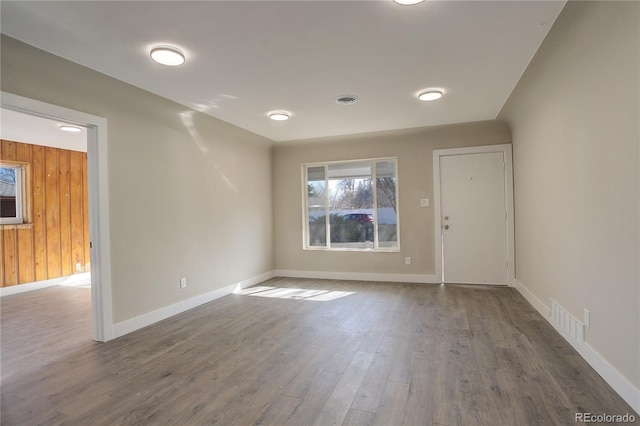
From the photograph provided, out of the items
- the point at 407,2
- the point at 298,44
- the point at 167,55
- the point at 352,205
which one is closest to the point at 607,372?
the point at 407,2

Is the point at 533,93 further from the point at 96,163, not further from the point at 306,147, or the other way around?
the point at 96,163

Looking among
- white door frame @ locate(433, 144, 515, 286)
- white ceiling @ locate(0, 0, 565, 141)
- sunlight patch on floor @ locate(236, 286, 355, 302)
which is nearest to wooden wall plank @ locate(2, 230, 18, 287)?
sunlight patch on floor @ locate(236, 286, 355, 302)

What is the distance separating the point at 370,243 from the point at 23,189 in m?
5.82

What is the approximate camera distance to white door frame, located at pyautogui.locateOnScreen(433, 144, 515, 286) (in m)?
4.77

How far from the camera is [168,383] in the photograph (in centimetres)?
227

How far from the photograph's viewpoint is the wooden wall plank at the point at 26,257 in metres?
5.33

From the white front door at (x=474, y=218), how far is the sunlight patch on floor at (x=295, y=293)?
1.76 meters

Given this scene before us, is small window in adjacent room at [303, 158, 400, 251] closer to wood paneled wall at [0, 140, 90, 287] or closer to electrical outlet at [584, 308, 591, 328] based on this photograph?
electrical outlet at [584, 308, 591, 328]

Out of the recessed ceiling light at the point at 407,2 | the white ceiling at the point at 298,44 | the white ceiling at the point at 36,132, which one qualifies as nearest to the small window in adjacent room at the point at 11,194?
the white ceiling at the point at 36,132

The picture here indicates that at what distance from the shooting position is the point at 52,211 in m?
5.80

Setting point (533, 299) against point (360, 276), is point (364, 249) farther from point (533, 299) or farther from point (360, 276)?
point (533, 299)

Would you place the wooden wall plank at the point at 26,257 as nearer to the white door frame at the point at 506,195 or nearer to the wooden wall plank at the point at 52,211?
the wooden wall plank at the point at 52,211

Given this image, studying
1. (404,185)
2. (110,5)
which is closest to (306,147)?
(404,185)

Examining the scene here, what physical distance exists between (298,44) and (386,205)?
350 centimetres
